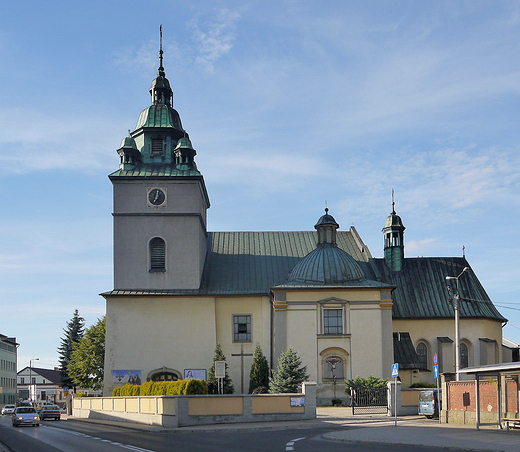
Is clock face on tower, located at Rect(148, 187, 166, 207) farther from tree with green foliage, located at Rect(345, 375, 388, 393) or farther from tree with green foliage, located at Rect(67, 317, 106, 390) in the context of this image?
tree with green foliage, located at Rect(67, 317, 106, 390)

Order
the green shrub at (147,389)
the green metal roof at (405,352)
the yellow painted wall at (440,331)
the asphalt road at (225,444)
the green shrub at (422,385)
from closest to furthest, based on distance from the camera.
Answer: the asphalt road at (225,444), the green shrub at (147,389), the green shrub at (422,385), the green metal roof at (405,352), the yellow painted wall at (440,331)

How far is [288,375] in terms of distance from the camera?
133 feet

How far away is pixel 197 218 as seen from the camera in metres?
46.7

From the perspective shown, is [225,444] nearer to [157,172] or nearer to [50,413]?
[157,172]

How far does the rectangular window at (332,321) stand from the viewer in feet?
146

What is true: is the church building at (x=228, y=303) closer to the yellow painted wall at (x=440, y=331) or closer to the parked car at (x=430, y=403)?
the yellow painted wall at (x=440, y=331)

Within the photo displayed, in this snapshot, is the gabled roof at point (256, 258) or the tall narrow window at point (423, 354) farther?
the tall narrow window at point (423, 354)

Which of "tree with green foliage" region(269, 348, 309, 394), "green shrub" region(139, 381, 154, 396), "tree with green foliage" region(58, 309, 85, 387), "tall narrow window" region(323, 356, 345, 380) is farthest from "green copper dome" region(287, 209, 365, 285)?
"tree with green foliage" region(58, 309, 85, 387)

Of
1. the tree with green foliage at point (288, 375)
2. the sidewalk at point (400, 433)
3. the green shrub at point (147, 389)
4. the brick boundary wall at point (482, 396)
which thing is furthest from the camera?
the tree with green foliage at point (288, 375)

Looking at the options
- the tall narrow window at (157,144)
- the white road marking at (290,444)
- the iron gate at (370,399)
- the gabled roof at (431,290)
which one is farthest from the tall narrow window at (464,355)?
the white road marking at (290,444)

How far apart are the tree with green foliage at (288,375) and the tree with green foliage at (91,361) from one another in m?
29.4

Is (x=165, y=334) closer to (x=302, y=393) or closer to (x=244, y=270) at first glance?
(x=244, y=270)

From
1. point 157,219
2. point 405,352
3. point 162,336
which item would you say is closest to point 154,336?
point 162,336

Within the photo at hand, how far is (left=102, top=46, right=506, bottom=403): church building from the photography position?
44.5 metres
